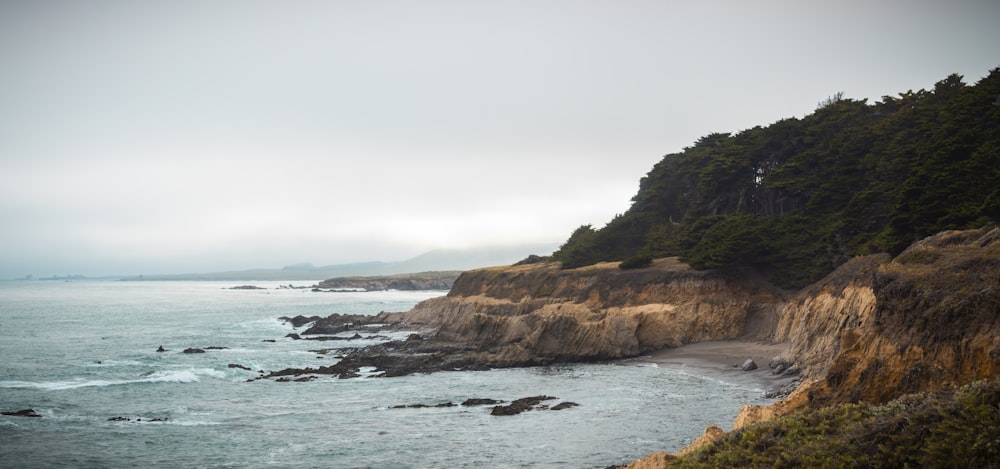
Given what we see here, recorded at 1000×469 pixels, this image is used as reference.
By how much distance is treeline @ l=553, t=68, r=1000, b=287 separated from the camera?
37.1 meters

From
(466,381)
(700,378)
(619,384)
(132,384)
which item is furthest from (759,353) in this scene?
(132,384)

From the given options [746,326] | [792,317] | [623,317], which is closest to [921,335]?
[792,317]

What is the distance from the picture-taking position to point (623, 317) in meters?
47.7

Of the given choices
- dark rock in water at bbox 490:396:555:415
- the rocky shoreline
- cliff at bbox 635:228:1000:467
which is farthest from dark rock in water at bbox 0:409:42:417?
cliff at bbox 635:228:1000:467

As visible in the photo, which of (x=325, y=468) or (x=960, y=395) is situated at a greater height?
(x=960, y=395)

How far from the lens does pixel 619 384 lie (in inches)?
1378

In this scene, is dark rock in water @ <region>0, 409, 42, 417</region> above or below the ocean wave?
above

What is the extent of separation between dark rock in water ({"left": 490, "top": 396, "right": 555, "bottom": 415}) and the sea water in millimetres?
602

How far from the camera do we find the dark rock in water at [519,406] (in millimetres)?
28844

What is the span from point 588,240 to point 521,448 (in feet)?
162

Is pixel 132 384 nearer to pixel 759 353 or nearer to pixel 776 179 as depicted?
pixel 759 353

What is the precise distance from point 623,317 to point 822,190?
21353 millimetres

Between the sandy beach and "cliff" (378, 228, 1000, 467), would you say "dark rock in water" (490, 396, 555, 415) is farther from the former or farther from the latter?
"cliff" (378, 228, 1000, 467)

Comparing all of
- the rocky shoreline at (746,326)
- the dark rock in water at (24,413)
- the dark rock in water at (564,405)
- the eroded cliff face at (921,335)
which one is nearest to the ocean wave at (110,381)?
the rocky shoreline at (746,326)
